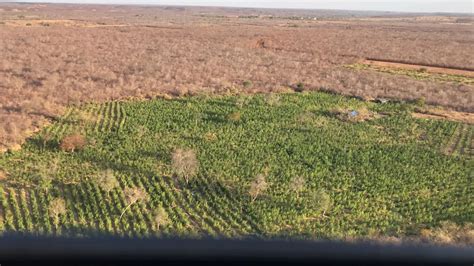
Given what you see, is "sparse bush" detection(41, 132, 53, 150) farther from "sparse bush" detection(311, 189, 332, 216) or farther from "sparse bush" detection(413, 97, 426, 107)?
"sparse bush" detection(413, 97, 426, 107)

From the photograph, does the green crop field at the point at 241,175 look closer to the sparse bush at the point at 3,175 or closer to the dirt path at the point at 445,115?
the sparse bush at the point at 3,175

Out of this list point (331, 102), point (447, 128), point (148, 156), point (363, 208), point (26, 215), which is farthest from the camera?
point (331, 102)

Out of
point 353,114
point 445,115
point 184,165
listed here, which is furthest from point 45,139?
point 445,115

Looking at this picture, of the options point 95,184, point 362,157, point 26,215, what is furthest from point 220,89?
point 26,215

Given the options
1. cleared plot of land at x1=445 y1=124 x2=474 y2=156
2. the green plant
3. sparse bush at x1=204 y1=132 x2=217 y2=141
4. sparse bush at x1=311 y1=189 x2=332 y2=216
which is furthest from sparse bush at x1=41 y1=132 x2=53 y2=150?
cleared plot of land at x1=445 y1=124 x2=474 y2=156

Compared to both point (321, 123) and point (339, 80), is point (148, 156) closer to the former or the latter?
point (321, 123)

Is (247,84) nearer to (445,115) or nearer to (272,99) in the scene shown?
(272,99)

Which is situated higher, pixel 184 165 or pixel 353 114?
pixel 184 165
